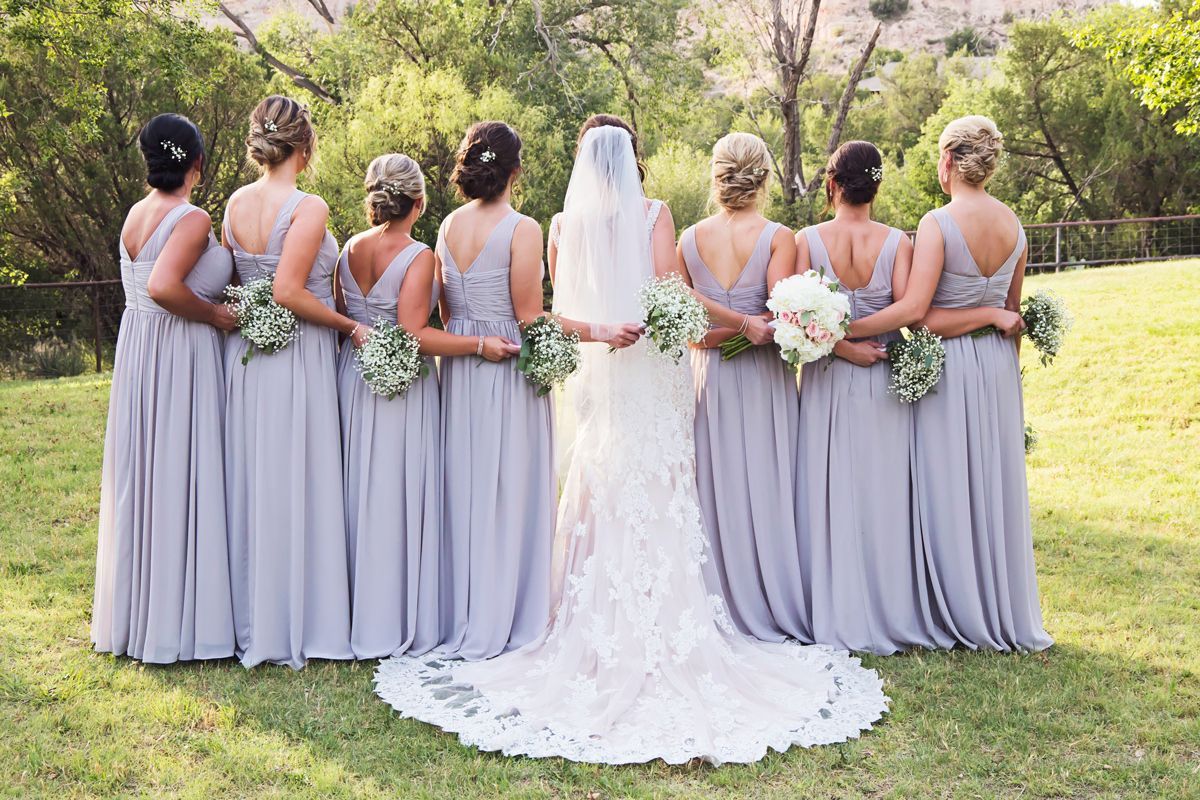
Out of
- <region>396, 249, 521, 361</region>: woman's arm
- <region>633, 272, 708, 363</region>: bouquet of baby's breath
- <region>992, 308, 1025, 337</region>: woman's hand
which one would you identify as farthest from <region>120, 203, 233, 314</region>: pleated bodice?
<region>992, 308, 1025, 337</region>: woman's hand

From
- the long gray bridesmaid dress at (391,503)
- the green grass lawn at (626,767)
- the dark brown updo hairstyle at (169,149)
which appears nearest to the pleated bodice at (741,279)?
the long gray bridesmaid dress at (391,503)

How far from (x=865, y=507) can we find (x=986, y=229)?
155cm

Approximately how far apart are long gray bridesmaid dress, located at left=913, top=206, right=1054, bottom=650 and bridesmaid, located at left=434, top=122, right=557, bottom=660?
79.0 inches

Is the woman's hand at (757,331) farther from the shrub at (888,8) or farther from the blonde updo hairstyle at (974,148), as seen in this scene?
the shrub at (888,8)

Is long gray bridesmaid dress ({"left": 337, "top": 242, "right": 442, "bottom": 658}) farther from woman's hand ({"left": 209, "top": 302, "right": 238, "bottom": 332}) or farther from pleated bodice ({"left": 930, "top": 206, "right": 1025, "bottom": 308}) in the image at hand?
pleated bodice ({"left": 930, "top": 206, "right": 1025, "bottom": 308})

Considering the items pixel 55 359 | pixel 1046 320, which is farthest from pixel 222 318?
pixel 55 359

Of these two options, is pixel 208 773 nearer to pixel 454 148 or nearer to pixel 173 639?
pixel 173 639

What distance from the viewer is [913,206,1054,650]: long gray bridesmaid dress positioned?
5.27 m

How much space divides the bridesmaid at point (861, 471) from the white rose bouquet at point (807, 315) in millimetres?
400

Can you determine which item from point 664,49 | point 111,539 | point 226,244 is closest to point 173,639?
point 111,539

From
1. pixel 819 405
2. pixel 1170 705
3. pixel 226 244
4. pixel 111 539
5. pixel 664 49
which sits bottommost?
pixel 1170 705

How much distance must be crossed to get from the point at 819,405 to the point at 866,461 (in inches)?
15.0

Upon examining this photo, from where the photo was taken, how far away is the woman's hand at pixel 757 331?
5.24m

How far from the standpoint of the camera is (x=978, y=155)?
16.7 ft
